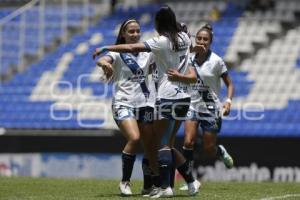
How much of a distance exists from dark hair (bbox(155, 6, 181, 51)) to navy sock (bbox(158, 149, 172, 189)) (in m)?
1.19

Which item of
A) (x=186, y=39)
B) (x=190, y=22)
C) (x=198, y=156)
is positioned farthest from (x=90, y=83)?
(x=186, y=39)

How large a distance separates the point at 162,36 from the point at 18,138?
12118mm

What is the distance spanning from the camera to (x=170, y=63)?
988 centimetres

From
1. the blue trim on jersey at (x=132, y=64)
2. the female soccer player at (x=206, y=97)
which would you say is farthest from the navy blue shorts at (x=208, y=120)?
the blue trim on jersey at (x=132, y=64)

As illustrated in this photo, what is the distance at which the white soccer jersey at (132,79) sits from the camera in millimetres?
10789

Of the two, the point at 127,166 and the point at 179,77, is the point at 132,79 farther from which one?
the point at 179,77

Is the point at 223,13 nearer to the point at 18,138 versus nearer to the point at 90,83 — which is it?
the point at 90,83

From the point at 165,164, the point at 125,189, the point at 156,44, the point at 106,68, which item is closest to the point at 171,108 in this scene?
the point at 165,164

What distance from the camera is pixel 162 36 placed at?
9781 mm

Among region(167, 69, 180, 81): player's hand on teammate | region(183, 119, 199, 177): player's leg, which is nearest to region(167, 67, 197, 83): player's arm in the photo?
region(167, 69, 180, 81): player's hand on teammate

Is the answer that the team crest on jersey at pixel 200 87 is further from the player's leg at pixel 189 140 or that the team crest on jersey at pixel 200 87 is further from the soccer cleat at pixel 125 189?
the soccer cleat at pixel 125 189

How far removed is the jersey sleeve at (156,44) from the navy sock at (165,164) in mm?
1162

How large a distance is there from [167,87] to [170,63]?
277 millimetres

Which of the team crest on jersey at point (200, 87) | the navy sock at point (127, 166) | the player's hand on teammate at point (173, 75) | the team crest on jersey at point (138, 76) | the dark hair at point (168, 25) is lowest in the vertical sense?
the navy sock at point (127, 166)
